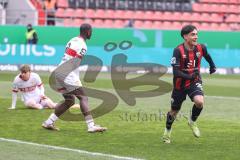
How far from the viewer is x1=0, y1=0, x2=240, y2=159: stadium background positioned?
10.4 meters

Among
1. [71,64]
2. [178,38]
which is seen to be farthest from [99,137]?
[178,38]

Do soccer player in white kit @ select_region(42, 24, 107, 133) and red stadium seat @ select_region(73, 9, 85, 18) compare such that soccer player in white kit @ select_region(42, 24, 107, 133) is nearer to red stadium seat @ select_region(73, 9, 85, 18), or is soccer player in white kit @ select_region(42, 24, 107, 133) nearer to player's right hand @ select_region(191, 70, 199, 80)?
player's right hand @ select_region(191, 70, 199, 80)

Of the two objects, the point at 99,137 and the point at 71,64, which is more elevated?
the point at 71,64

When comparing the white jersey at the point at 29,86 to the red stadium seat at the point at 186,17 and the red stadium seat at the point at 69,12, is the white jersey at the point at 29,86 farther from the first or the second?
the red stadium seat at the point at 186,17

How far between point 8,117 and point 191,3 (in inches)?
1220

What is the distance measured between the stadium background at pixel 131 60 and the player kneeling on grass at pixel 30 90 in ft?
0.97

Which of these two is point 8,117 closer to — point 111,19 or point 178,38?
point 178,38

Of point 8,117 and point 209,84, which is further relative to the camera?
point 209,84

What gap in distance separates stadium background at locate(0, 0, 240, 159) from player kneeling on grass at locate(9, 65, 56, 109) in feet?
0.97

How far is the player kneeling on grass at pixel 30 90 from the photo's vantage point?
15.4 m

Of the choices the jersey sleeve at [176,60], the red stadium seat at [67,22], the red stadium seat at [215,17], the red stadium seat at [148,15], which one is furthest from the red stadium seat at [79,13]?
the jersey sleeve at [176,60]

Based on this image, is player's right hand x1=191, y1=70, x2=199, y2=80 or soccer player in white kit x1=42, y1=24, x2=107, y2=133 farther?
soccer player in white kit x1=42, y1=24, x2=107, y2=133

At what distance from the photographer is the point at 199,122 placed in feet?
44.7

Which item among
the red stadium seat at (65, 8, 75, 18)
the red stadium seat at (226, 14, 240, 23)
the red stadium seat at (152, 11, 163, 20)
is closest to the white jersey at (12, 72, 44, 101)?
the red stadium seat at (65, 8, 75, 18)
